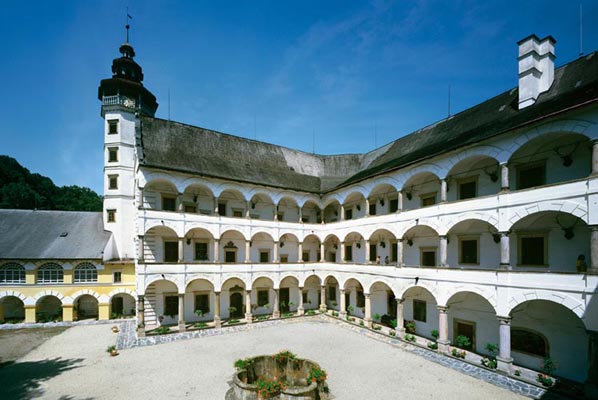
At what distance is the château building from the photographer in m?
13.4

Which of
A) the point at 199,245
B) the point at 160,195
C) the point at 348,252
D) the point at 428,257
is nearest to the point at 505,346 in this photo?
the point at 428,257

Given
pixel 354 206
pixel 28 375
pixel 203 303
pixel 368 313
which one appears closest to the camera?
pixel 28 375

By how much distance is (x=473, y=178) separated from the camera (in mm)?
17391

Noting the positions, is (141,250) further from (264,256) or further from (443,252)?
(443,252)

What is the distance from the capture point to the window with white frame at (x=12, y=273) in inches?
951

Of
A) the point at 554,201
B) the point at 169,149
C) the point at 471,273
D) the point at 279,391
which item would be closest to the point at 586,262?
the point at 554,201

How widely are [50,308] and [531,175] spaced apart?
127 feet

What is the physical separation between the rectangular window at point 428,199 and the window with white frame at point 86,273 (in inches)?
1084

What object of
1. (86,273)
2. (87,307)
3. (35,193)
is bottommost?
(87,307)

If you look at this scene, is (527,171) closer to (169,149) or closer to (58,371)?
(169,149)

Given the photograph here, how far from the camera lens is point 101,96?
29.0 m

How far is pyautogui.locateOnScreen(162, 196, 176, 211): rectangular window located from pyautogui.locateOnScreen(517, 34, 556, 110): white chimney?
78.7ft

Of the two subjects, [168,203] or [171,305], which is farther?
[168,203]

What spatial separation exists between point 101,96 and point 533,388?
38.8 meters
